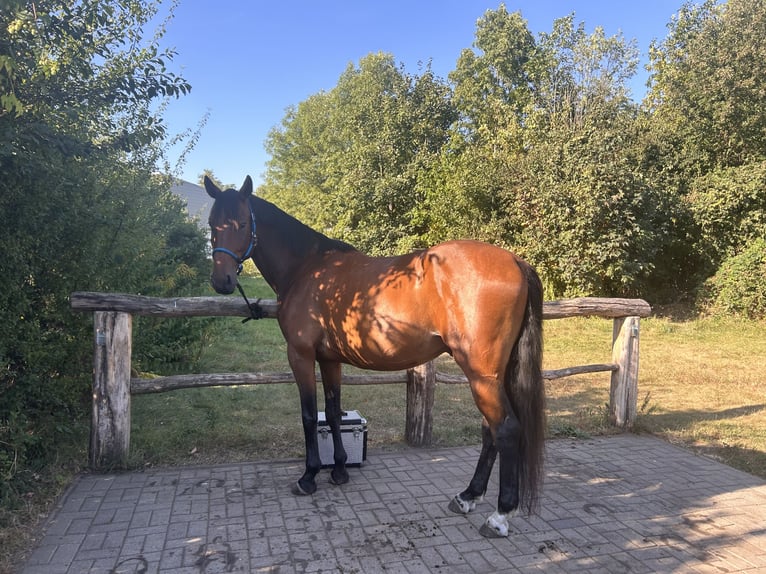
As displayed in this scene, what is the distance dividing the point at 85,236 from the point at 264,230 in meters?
1.56

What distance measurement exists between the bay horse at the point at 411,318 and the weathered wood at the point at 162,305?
417 mm

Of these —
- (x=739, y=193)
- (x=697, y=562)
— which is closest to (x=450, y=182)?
(x=739, y=193)

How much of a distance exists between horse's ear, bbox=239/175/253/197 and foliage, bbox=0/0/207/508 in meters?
1.27

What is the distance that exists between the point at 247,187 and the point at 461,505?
2666mm

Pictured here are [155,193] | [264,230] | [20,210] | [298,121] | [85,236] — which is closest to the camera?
[20,210]

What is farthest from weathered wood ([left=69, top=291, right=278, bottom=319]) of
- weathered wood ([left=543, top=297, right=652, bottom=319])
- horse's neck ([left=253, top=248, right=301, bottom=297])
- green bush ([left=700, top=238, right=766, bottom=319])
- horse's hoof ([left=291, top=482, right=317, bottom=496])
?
green bush ([left=700, top=238, right=766, bottom=319])

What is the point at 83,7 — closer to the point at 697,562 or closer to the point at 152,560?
the point at 152,560

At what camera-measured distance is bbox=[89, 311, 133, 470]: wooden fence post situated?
3.72 m

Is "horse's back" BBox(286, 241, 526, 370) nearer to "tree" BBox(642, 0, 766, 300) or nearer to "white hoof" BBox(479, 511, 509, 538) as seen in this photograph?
"white hoof" BBox(479, 511, 509, 538)

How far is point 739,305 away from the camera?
475 inches

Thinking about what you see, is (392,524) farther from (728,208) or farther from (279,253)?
(728,208)

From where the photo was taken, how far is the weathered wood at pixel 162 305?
11.9 ft

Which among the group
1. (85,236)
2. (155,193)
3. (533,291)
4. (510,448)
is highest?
(155,193)

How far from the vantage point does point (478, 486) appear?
3.30m
